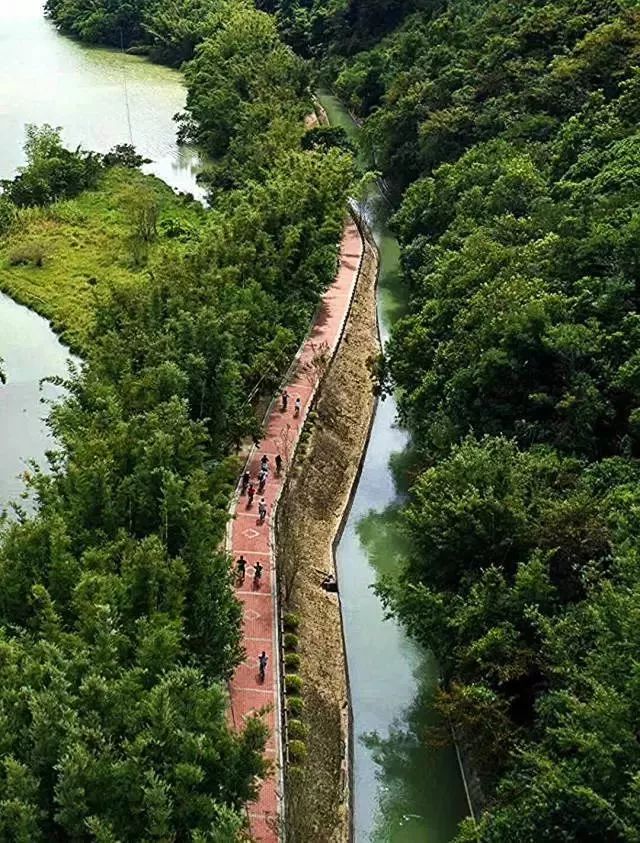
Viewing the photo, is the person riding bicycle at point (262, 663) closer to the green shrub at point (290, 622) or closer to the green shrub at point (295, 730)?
the green shrub at point (295, 730)

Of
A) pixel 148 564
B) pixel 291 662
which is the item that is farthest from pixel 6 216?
pixel 148 564

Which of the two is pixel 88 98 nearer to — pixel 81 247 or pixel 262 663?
pixel 81 247

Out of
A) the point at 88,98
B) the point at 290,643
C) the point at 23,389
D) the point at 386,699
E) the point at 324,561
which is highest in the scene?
the point at 88,98

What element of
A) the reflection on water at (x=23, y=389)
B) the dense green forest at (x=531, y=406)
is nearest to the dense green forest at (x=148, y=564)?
the reflection on water at (x=23, y=389)

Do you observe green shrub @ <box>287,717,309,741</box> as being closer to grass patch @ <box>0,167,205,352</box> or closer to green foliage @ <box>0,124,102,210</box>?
grass patch @ <box>0,167,205,352</box>

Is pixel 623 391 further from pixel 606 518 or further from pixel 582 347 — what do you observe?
pixel 606 518

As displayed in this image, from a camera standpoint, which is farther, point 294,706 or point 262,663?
point 262,663
